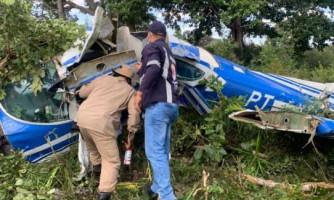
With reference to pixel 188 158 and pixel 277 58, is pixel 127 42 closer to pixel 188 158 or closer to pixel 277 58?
pixel 188 158

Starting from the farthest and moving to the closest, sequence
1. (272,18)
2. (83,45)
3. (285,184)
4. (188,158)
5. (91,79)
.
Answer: (272,18) < (188,158) < (83,45) < (91,79) < (285,184)

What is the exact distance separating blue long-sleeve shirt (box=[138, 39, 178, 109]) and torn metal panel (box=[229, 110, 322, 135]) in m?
0.91

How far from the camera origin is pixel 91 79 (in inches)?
197

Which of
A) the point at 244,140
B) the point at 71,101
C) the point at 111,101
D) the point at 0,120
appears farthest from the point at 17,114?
the point at 244,140

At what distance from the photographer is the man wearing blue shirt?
3965mm

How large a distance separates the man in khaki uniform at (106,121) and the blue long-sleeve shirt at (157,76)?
0.36m

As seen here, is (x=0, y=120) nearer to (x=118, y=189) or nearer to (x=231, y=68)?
(x=118, y=189)

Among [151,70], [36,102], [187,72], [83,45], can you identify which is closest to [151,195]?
[151,70]

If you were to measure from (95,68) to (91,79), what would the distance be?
0.52 feet

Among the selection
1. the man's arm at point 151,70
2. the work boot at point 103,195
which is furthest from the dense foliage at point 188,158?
the man's arm at point 151,70

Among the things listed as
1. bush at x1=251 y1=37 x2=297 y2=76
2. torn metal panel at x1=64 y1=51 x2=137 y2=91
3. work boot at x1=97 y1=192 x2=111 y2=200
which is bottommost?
work boot at x1=97 y1=192 x2=111 y2=200

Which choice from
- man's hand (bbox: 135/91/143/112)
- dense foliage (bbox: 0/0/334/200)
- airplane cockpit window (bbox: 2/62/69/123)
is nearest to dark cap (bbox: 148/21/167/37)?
man's hand (bbox: 135/91/143/112)

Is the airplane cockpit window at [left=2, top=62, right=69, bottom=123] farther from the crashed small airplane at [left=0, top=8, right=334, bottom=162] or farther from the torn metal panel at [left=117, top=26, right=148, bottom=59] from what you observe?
the torn metal panel at [left=117, top=26, right=148, bottom=59]

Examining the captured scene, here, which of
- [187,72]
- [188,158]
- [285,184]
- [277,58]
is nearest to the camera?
[285,184]
